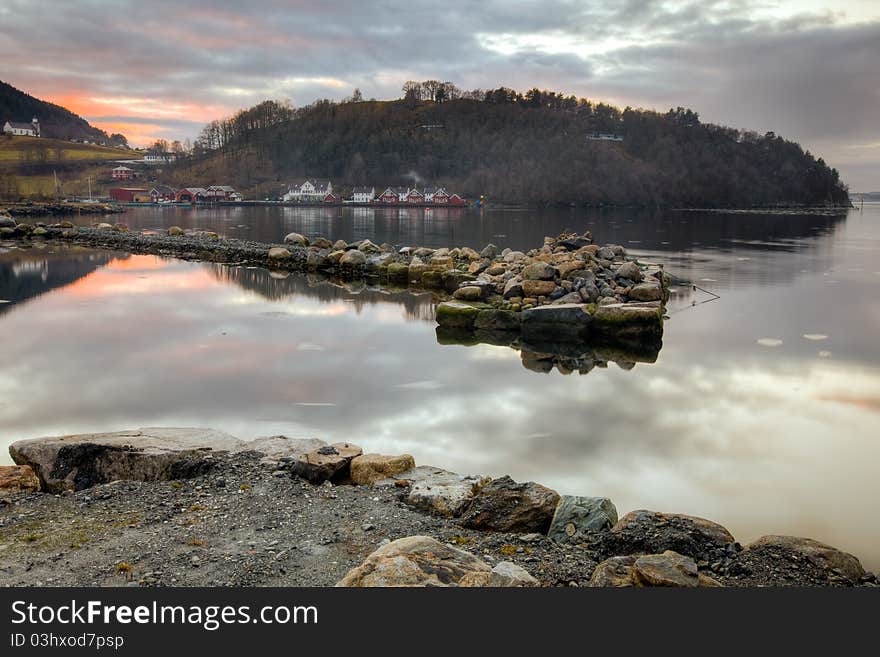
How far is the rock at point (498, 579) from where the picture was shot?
4.46 meters

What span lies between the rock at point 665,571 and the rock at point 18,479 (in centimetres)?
616

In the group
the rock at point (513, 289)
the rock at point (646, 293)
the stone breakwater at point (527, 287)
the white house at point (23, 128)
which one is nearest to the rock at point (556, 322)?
the stone breakwater at point (527, 287)

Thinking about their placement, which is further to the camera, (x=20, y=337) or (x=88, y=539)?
(x=20, y=337)

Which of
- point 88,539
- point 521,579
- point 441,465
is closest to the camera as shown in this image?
point 521,579

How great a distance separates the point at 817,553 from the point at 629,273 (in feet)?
50.0

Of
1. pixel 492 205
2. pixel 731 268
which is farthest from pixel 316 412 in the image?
pixel 492 205

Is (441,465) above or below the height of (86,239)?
below

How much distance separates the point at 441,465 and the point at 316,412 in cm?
284

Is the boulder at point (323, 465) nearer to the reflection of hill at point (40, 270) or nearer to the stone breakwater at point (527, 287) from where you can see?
the stone breakwater at point (527, 287)

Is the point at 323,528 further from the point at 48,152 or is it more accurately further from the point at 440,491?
the point at 48,152

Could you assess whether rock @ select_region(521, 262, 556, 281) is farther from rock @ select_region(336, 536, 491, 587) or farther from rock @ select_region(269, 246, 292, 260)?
rock @ select_region(269, 246, 292, 260)

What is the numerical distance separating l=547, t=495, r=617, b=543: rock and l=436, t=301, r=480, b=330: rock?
10.7 metres

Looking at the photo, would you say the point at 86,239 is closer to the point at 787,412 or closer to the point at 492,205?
the point at 787,412

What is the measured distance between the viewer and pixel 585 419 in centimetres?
1041
